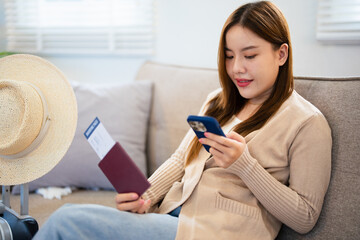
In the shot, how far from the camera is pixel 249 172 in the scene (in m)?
1.08

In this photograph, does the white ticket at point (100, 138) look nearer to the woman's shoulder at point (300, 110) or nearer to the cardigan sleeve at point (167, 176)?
the cardigan sleeve at point (167, 176)

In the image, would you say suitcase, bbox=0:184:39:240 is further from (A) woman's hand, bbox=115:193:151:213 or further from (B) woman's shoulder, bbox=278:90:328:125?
(B) woman's shoulder, bbox=278:90:328:125

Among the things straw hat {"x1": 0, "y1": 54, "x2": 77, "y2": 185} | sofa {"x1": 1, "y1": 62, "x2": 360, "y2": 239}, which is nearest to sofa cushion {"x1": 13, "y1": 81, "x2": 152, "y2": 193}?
sofa {"x1": 1, "y1": 62, "x2": 360, "y2": 239}

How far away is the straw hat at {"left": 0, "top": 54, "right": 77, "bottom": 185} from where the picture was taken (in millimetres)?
1187

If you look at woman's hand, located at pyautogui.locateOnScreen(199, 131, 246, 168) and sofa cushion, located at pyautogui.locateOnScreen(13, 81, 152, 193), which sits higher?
woman's hand, located at pyautogui.locateOnScreen(199, 131, 246, 168)

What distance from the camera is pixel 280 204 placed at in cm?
108

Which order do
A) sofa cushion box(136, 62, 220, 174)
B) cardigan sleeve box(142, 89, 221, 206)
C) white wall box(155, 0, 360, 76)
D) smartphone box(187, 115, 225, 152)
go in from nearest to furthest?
smartphone box(187, 115, 225, 152)
cardigan sleeve box(142, 89, 221, 206)
white wall box(155, 0, 360, 76)
sofa cushion box(136, 62, 220, 174)

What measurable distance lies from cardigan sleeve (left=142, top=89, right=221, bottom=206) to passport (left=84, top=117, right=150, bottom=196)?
225 millimetres

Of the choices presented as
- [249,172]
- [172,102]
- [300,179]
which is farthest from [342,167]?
[172,102]

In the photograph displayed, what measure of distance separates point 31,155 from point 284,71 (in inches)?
32.1

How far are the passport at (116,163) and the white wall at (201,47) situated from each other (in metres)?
0.94

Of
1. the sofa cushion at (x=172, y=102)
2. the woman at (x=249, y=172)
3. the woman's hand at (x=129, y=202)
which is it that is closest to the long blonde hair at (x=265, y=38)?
the woman at (x=249, y=172)

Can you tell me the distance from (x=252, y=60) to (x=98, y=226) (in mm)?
636

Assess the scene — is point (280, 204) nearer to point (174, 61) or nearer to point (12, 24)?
point (174, 61)
